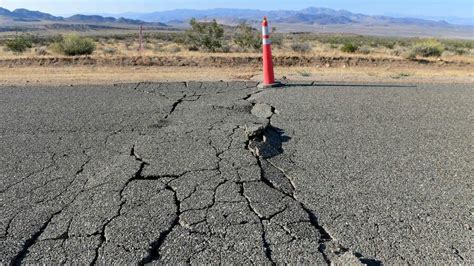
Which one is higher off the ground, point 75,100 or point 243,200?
point 75,100

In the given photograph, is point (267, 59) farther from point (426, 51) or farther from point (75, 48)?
point (426, 51)

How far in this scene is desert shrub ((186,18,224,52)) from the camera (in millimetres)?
21453

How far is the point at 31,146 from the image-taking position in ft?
15.7

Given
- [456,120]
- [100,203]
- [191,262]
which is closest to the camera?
[191,262]

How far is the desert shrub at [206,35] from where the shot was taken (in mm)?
21453

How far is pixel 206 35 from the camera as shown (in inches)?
867

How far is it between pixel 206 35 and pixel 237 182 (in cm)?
1917

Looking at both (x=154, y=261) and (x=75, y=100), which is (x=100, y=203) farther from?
(x=75, y=100)

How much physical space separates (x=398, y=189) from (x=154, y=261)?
2.26 metres

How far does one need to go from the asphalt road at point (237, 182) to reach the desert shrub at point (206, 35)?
15297 millimetres

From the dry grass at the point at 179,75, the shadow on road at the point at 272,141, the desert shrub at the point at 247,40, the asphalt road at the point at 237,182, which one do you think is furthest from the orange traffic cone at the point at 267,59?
the desert shrub at the point at 247,40

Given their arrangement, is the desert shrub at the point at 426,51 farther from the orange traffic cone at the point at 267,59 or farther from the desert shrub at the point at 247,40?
the orange traffic cone at the point at 267,59

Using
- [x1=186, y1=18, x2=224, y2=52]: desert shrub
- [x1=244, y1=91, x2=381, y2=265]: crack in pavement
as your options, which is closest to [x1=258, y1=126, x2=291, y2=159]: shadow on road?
[x1=244, y1=91, x2=381, y2=265]: crack in pavement

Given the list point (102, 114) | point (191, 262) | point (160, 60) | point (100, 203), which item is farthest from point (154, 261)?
point (160, 60)
